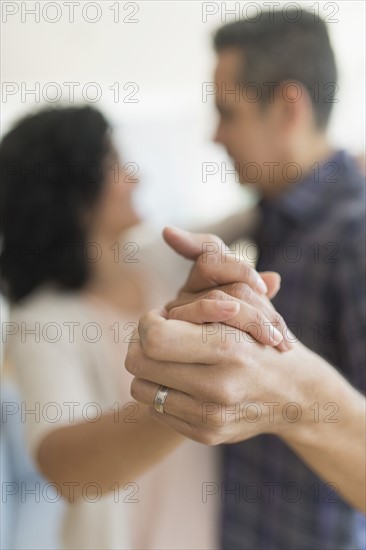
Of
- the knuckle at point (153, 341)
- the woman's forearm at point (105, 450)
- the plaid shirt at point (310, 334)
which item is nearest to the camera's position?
the knuckle at point (153, 341)

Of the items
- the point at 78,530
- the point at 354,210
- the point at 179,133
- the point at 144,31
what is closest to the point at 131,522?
the point at 78,530

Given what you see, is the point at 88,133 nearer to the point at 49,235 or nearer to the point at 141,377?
the point at 49,235

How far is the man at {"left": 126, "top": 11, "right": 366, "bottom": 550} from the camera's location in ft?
0.88

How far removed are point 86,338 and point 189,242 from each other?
1.07ft

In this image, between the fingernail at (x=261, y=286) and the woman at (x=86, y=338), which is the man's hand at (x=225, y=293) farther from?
the woman at (x=86, y=338)

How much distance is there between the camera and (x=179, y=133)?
5.57 feet

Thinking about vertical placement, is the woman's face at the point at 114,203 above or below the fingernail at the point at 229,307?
→ above

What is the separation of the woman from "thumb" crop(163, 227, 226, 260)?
4.9 inches

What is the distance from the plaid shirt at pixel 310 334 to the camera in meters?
0.50

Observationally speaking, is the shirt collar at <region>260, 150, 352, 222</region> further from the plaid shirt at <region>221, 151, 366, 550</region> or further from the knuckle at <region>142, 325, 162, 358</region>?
the knuckle at <region>142, 325, 162, 358</region>

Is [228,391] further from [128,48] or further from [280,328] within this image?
[128,48]

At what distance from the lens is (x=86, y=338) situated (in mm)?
611

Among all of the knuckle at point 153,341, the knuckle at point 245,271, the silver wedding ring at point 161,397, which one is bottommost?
the silver wedding ring at point 161,397

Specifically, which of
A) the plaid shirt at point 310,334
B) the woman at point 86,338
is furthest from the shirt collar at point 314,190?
the woman at point 86,338
